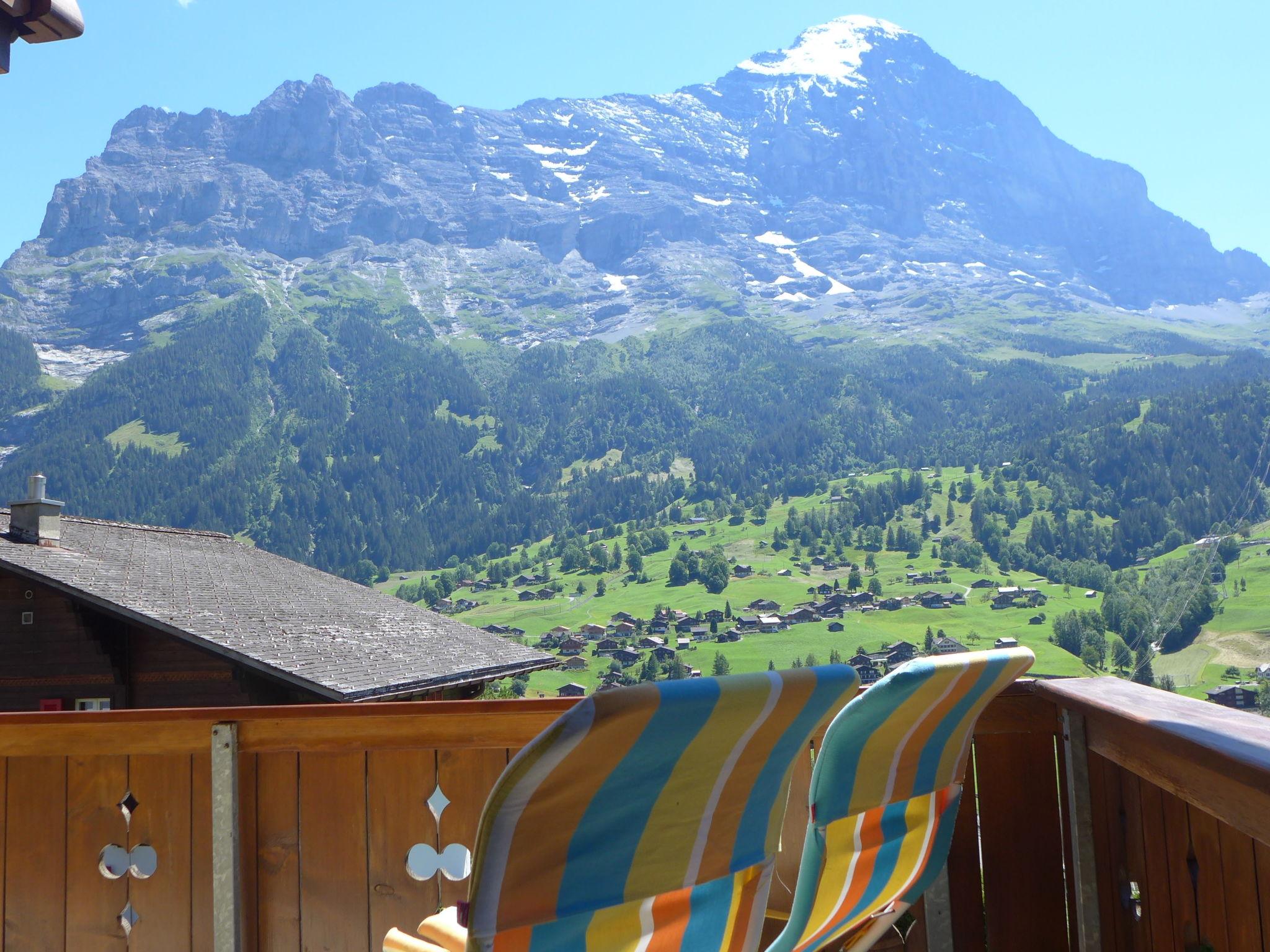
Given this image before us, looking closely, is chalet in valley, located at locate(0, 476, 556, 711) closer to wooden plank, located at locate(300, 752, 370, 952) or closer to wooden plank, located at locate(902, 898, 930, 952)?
wooden plank, located at locate(300, 752, 370, 952)

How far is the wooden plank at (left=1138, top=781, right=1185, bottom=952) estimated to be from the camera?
2.16m

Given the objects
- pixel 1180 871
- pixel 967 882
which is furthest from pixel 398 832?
pixel 1180 871

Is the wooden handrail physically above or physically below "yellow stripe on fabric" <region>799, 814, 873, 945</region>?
above

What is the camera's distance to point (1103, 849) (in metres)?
2.46

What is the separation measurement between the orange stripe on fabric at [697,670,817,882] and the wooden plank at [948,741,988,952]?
1.22 metres

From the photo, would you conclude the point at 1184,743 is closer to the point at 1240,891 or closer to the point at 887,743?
the point at 1240,891

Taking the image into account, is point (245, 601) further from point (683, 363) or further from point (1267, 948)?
point (683, 363)

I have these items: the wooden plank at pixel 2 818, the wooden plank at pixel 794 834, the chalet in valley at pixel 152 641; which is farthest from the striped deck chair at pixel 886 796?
the chalet in valley at pixel 152 641

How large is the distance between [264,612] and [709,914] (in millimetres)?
13156

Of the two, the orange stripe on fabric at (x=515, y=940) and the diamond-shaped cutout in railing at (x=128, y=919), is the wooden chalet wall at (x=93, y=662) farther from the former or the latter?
the orange stripe on fabric at (x=515, y=940)

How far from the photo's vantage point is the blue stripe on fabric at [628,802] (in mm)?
1311

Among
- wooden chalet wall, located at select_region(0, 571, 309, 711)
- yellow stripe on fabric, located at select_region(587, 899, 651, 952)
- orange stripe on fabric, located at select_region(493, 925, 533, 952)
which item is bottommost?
wooden chalet wall, located at select_region(0, 571, 309, 711)

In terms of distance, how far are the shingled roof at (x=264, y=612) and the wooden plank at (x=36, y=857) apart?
27.9 ft

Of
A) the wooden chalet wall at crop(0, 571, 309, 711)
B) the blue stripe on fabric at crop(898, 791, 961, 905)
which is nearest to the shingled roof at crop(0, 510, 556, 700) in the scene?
the wooden chalet wall at crop(0, 571, 309, 711)
